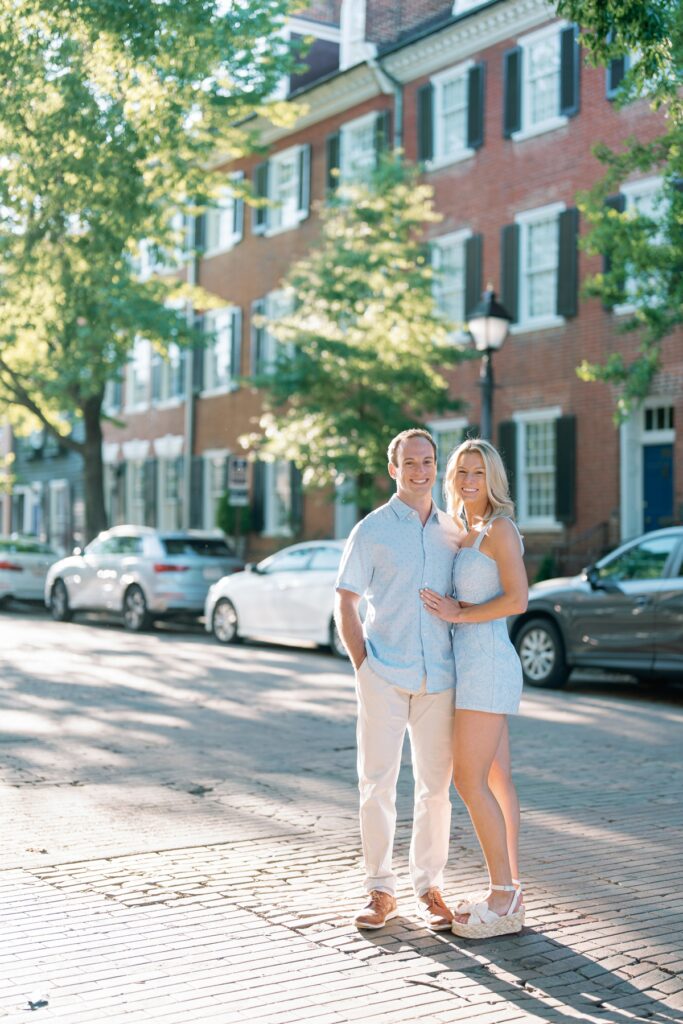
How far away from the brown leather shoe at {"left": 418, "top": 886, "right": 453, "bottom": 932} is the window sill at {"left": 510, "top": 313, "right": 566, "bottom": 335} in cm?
1916

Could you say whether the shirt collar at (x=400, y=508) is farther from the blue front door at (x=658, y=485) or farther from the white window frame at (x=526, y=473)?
the white window frame at (x=526, y=473)

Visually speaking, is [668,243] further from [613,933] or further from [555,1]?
[613,933]

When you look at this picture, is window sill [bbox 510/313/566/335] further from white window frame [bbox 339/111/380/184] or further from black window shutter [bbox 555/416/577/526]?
white window frame [bbox 339/111/380/184]

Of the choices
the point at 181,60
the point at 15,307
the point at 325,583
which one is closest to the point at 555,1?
the point at 181,60

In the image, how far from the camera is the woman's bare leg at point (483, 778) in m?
5.17

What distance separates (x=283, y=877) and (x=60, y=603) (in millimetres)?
18732

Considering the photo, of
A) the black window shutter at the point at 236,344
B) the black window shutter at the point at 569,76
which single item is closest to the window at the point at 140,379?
the black window shutter at the point at 236,344

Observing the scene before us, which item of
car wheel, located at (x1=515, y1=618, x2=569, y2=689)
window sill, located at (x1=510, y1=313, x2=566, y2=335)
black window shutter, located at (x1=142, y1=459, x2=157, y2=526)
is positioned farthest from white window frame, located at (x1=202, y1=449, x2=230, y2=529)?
car wheel, located at (x1=515, y1=618, x2=569, y2=689)

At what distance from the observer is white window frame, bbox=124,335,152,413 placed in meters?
38.0

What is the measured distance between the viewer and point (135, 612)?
856 inches

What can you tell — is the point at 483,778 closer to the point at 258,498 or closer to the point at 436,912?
the point at 436,912

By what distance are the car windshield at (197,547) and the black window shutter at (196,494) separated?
502 inches

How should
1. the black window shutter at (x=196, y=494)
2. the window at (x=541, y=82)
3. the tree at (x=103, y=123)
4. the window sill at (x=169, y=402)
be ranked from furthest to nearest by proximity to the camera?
the window sill at (x=169, y=402)
the black window shutter at (x=196, y=494)
the window at (x=541, y=82)
the tree at (x=103, y=123)

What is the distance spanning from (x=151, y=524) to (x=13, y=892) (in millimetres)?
32315
